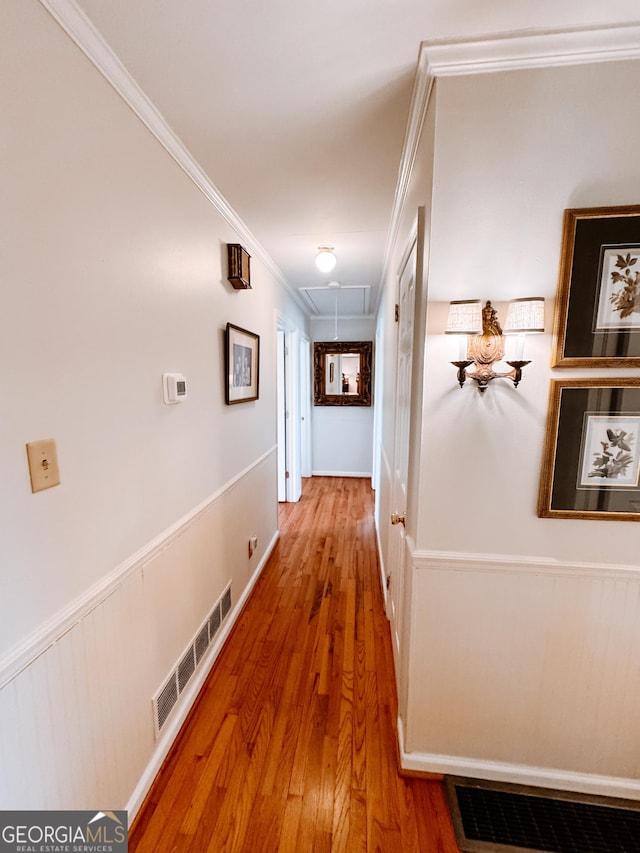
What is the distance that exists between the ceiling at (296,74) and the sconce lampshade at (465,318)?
28.5 inches

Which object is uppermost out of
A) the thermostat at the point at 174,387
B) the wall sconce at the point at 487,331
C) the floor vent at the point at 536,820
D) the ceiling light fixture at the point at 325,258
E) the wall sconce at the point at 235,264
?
the ceiling light fixture at the point at 325,258

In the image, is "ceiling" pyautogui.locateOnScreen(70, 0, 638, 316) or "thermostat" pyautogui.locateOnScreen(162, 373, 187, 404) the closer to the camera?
"ceiling" pyautogui.locateOnScreen(70, 0, 638, 316)

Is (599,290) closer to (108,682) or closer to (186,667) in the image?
(108,682)

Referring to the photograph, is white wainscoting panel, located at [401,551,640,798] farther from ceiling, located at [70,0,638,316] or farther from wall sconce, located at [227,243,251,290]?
wall sconce, located at [227,243,251,290]

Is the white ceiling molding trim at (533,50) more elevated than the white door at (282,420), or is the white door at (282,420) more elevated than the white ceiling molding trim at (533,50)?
the white ceiling molding trim at (533,50)

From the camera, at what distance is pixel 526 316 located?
1016 millimetres

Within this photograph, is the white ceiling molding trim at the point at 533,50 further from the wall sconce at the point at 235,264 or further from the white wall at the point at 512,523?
the wall sconce at the point at 235,264

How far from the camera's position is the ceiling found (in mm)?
899

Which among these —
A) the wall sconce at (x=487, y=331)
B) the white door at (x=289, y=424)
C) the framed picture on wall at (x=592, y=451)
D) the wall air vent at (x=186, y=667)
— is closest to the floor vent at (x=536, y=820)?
the framed picture on wall at (x=592, y=451)

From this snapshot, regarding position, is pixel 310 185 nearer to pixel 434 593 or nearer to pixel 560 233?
pixel 560 233

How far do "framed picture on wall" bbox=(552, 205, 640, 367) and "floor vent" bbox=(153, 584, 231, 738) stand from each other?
188cm

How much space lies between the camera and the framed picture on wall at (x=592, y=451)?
107cm

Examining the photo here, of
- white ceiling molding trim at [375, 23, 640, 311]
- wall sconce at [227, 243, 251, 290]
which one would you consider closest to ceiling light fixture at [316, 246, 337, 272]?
wall sconce at [227, 243, 251, 290]

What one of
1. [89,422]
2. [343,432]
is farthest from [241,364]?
[343,432]
